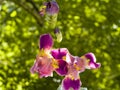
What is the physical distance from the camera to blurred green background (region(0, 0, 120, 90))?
532cm

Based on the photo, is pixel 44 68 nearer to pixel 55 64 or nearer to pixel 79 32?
pixel 55 64

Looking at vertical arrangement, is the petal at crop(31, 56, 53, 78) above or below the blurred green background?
above

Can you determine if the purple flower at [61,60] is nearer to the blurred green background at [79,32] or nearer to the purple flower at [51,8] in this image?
the purple flower at [51,8]

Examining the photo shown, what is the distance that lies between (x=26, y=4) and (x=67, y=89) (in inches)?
142

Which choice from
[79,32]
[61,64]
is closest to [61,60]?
[61,64]

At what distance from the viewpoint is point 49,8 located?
149 cm

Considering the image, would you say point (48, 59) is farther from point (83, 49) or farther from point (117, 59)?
point (117, 59)

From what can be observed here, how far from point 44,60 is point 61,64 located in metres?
0.05

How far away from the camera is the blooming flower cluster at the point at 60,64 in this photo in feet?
4.66

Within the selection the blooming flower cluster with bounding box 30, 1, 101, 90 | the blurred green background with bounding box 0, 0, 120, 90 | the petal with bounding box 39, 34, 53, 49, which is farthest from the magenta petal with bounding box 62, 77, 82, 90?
the blurred green background with bounding box 0, 0, 120, 90

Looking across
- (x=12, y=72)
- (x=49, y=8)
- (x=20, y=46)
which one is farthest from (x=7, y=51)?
(x=49, y=8)

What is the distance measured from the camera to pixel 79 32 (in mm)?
5578

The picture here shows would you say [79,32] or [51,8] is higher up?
[51,8]

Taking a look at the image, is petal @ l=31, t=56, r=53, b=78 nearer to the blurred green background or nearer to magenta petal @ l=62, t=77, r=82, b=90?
magenta petal @ l=62, t=77, r=82, b=90
